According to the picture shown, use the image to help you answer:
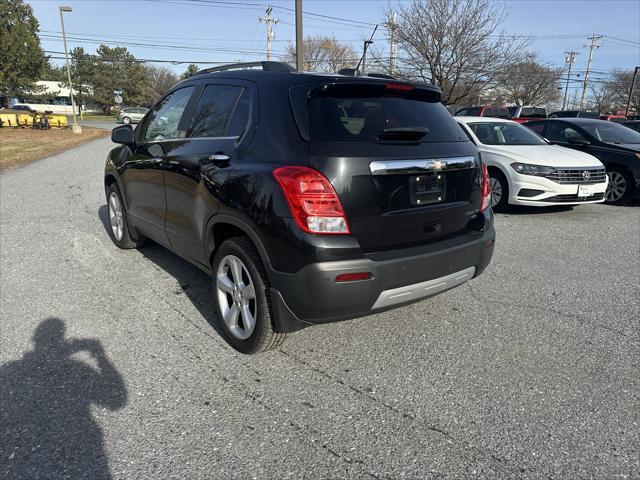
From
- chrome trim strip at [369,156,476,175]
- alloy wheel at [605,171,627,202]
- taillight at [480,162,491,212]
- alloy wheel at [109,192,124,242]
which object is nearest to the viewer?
chrome trim strip at [369,156,476,175]

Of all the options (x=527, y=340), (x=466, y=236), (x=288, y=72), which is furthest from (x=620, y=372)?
(x=288, y=72)

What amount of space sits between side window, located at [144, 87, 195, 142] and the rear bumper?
1.89 metres

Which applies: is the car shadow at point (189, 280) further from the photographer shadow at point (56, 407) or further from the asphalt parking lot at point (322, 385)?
the photographer shadow at point (56, 407)

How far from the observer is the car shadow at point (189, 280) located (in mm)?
3715

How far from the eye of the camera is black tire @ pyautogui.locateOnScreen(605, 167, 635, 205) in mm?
8758

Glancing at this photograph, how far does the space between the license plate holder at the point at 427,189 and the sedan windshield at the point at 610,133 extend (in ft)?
26.5

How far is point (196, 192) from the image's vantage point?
330 cm

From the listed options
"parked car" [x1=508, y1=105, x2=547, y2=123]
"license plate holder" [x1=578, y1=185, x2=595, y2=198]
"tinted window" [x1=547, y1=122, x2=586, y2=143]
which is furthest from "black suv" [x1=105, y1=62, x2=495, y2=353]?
"parked car" [x1=508, y1=105, x2=547, y2=123]

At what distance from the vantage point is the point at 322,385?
9.10 ft

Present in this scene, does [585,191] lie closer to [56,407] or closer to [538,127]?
[538,127]

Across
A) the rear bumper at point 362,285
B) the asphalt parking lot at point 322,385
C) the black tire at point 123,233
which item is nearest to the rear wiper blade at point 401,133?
the rear bumper at point 362,285

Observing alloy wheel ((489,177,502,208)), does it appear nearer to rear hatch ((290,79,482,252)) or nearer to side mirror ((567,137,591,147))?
side mirror ((567,137,591,147))

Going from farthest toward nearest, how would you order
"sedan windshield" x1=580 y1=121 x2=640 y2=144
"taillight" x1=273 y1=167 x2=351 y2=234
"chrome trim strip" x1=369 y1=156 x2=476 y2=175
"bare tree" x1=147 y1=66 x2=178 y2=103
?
"bare tree" x1=147 y1=66 x2=178 y2=103, "sedan windshield" x1=580 y1=121 x2=640 y2=144, "chrome trim strip" x1=369 y1=156 x2=476 y2=175, "taillight" x1=273 y1=167 x2=351 y2=234

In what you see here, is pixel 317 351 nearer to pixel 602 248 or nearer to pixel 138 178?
pixel 138 178
